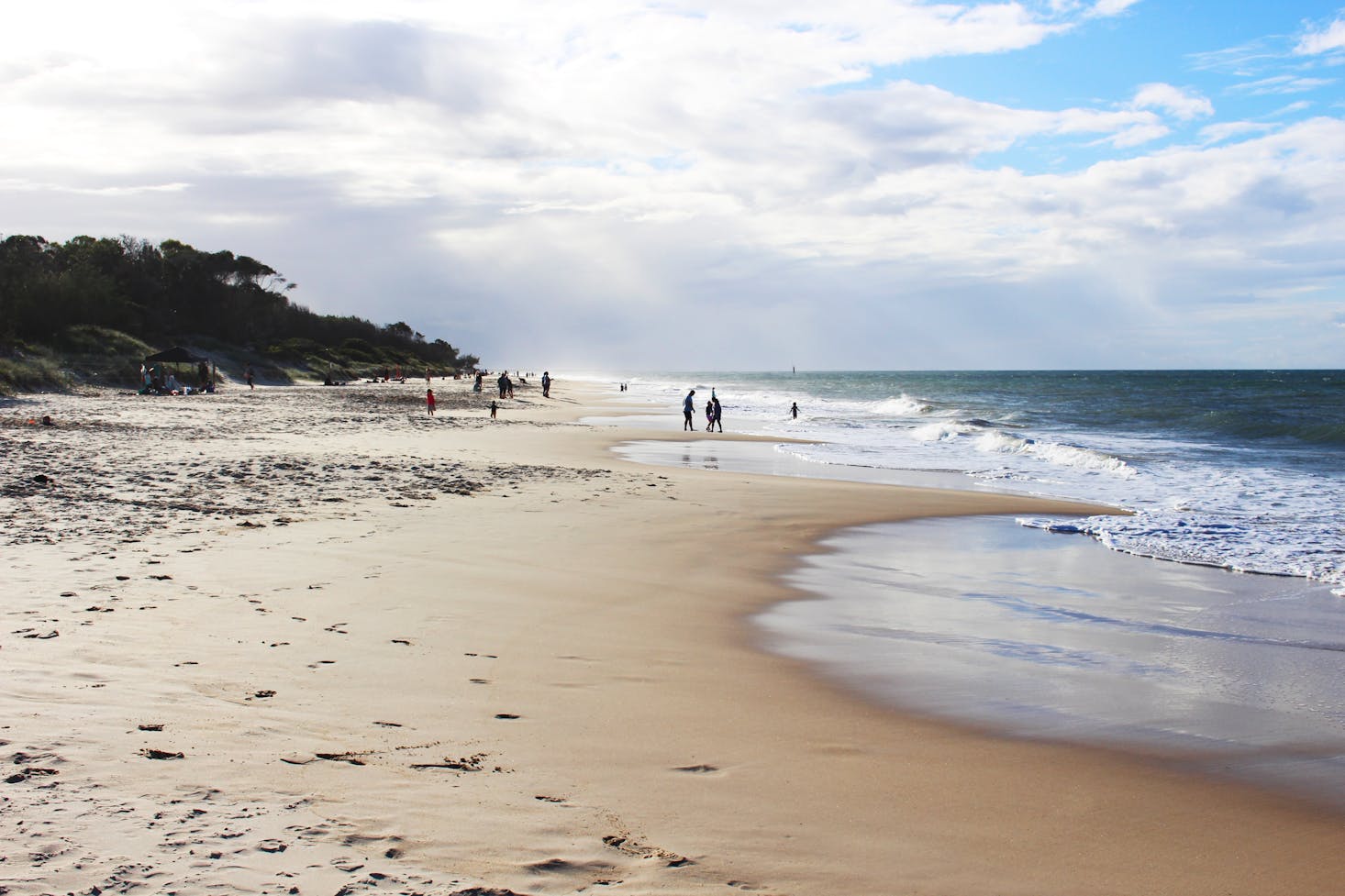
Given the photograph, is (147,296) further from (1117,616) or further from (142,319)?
(1117,616)

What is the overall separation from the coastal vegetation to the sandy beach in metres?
36.4

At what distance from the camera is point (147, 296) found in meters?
78.1

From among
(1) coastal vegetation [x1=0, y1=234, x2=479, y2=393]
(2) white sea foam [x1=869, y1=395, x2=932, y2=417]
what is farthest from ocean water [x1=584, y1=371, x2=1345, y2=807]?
(1) coastal vegetation [x1=0, y1=234, x2=479, y2=393]

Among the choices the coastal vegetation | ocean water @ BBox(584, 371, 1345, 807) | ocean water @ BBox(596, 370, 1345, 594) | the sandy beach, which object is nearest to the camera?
the sandy beach

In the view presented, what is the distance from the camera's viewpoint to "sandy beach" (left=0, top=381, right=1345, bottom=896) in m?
3.63

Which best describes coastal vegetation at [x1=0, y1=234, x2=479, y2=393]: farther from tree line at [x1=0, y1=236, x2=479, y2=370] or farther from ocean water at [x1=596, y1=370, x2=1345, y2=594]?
ocean water at [x1=596, y1=370, x2=1345, y2=594]

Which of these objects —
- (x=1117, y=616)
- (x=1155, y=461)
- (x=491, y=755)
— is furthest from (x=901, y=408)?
(x=491, y=755)

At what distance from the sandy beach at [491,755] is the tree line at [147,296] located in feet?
159

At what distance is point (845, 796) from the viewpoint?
4.60 meters

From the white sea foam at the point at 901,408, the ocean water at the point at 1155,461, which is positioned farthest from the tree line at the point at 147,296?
the white sea foam at the point at 901,408

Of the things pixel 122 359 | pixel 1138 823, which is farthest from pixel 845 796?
pixel 122 359

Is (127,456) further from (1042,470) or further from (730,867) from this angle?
(1042,470)

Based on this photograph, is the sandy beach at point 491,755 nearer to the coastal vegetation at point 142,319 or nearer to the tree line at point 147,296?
the coastal vegetation at point 142,319

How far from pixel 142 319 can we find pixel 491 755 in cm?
7947
